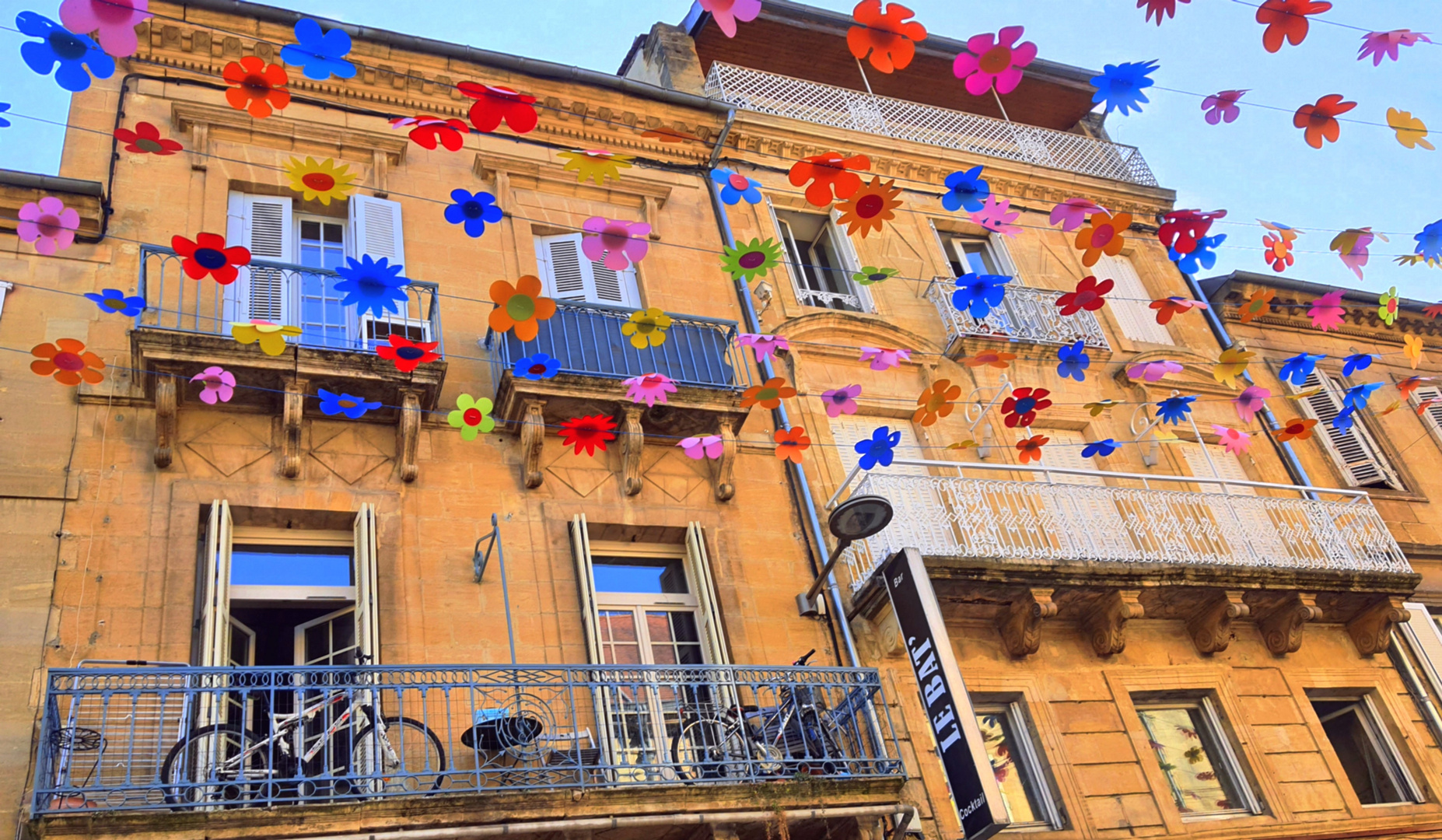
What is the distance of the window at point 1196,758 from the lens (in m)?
9.95

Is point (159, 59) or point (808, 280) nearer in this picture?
point (159, 59)

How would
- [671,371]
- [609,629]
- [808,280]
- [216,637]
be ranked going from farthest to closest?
[808,280], [671,371], [609,629], [216,637]

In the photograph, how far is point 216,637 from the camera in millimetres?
7812

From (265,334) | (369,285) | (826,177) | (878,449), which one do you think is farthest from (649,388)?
(265,334)

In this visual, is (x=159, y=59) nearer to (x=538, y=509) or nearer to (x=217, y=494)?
(x=217, y=494)

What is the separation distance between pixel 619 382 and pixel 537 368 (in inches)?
29.0

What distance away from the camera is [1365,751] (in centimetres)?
1109

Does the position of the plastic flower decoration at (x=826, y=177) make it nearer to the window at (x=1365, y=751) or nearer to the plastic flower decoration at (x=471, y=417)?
the plastic flower decoration at (x=471, y=417)

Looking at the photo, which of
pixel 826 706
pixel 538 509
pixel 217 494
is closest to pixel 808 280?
pixel 538 509

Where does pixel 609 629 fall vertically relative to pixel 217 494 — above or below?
below

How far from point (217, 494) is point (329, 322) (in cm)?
188

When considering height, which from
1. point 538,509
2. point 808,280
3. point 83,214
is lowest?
point 538,509

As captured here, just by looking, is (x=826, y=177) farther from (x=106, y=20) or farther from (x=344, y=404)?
(x=106, y=20)

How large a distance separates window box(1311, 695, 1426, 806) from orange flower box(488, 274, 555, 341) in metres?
7.93
